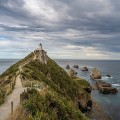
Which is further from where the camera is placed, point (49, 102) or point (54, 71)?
point (54, 71)

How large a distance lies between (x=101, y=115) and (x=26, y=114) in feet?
122

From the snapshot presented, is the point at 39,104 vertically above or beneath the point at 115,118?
above

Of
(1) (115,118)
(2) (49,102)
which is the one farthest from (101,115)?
(2) (49,102)

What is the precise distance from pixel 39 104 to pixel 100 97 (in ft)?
219

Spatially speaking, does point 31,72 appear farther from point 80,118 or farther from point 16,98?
point 80,118

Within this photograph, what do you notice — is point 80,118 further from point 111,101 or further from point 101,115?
point 111,101

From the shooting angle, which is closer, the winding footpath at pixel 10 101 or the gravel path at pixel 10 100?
the winding footpath at pixel 10 101

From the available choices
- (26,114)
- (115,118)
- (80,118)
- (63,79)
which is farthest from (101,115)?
(26,114)

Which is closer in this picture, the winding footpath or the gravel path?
the winding footpath

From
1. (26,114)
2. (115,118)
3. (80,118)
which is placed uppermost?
(26,114)

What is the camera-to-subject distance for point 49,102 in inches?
1078

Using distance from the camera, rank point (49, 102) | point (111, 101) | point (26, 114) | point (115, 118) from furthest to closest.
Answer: point (111, 101), point (115, 118), point (49, 102), point (26, 114)

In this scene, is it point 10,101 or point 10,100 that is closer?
point 10,101

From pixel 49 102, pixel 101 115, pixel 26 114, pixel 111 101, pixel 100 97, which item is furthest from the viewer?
pixel 100 97
